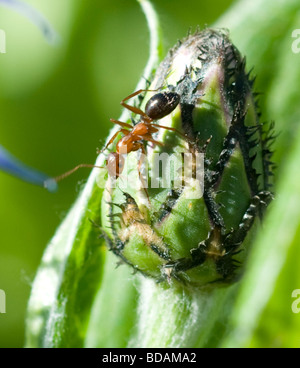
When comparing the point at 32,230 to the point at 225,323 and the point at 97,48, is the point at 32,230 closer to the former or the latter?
the point at 97,48

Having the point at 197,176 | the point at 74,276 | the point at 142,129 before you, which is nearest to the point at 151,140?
the point at 142,129

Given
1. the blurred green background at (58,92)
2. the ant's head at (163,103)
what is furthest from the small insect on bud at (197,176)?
the blurred green background at (58,92)

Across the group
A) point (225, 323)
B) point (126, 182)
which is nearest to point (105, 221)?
point (126, 182)

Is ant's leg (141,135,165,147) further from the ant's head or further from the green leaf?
the green leaf

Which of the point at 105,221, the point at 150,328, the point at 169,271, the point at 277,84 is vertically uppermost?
the point at 277,84

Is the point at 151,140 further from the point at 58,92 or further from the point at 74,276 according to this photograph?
the point at 58,92

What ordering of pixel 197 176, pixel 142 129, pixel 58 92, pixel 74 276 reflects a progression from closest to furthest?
pixel 197 176 → pixel 142 129 → pixel 74 276 → pixel 58 92

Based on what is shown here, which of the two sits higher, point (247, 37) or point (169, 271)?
point (247, 37)

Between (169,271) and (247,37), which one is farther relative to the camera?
(247,37)
